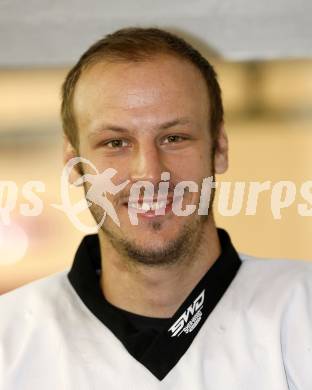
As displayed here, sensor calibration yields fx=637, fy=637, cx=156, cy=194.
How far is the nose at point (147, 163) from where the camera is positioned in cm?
114

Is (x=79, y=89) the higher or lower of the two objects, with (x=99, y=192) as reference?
higher

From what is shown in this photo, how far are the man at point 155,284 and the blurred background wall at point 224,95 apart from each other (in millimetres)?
247

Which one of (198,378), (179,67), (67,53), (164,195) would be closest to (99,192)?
(164,195)

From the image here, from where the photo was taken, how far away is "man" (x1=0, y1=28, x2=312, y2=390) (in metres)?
1.14

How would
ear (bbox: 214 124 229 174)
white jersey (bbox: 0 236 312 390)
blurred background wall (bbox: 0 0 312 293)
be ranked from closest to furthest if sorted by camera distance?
white jersey (bbox: 0 236 312 390)
ear (bbox: 214 124 229 174)
blurred background wall (bbox: 0 0 312 293)

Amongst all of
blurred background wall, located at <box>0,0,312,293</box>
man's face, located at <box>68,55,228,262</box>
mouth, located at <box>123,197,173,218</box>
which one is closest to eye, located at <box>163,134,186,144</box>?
man's face, located at <box>68,55,228,262</box>

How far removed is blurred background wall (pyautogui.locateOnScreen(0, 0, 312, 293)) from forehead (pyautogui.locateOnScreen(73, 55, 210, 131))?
335 mm

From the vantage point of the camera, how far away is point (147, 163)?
1143 millimetres

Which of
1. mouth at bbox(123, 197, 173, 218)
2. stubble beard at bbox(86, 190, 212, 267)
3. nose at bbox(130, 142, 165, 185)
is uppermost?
nose at bbox(130, 142, 165, 185)

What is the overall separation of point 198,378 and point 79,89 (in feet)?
1.98

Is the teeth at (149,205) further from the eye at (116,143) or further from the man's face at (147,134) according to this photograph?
the eye at (116,143)

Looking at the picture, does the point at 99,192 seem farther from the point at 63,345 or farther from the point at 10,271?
the point at 10,271

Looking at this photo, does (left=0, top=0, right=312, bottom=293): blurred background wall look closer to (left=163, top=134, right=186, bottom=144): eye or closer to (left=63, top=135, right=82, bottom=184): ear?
(left=63, top=135, right=82, bottom=184): ear

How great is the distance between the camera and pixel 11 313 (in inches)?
50.1
